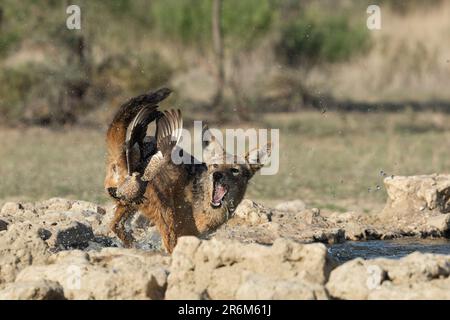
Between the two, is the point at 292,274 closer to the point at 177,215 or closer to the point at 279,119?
the point at 177,215

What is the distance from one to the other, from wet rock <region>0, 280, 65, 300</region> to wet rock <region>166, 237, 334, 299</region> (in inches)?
29.1

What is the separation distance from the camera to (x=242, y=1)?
2414cm

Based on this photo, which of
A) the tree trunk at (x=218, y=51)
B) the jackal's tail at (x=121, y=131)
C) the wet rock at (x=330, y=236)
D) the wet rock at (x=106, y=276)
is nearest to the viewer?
the wet rock at (x=106, y=276)

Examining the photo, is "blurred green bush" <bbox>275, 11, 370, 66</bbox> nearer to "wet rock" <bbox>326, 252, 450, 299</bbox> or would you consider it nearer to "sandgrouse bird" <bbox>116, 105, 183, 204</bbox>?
"sandgrouse bird" <bbox>116, 105, 183, 204</bbox>

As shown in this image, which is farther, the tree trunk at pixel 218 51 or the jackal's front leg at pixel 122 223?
the tree trunk at pixel 218 51

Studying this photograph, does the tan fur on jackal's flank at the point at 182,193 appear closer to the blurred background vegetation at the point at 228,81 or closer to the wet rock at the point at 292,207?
the wet rock at the point at 292,207

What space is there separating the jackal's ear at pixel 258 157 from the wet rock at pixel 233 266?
78.9 inches

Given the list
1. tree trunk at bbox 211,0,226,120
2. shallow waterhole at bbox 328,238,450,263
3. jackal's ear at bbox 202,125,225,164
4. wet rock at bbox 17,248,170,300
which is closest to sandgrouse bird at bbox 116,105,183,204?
jackal's ear at bbox 202,125,225,164

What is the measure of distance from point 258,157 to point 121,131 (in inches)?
53.5

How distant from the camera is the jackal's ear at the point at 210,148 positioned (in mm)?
8828

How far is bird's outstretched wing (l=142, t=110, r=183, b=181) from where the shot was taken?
8320mm

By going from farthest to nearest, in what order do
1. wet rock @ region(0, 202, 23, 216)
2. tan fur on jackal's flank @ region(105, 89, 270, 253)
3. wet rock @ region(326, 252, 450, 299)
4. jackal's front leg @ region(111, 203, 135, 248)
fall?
1. wet rock @ region(0, 202, 23, 216)
2. jackal's front leg @ region(111, 203, 135, 248)
3. tan fur on jackal's flank @ region(105, 89, 270, 253)
4. wet rock @ region(326, 252, 450, 299)

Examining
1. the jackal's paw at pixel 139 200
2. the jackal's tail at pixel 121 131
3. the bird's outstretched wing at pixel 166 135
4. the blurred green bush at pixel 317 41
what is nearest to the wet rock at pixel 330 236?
the bird's outstretched wing at pixel 166 135

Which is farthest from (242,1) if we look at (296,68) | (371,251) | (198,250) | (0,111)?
(198,250)
